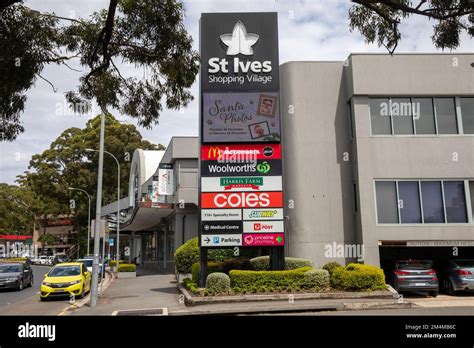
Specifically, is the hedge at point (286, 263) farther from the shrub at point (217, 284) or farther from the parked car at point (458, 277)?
the parked car at point (458, 277)

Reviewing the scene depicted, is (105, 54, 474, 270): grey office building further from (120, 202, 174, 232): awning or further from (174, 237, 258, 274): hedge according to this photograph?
(120, 202, 174, 232): awning

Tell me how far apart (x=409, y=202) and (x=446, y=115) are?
13.8 feet

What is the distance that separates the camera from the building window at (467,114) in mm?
20203

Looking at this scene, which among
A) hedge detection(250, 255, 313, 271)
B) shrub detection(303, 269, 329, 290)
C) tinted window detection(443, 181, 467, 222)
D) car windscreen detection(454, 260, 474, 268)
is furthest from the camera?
tinted window detection(443, 181, 467, 222)

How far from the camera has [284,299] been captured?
15.1 metres

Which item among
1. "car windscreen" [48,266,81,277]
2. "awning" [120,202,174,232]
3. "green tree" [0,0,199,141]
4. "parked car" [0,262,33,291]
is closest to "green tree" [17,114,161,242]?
"awning" [120,202,174,232]

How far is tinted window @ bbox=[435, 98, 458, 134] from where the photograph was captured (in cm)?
2012

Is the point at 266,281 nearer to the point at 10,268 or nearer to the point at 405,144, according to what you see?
the point at 405,144

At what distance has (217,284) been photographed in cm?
1565

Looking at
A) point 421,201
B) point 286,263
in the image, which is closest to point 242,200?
point 286,263

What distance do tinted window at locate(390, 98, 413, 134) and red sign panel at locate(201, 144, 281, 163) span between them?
6.01m

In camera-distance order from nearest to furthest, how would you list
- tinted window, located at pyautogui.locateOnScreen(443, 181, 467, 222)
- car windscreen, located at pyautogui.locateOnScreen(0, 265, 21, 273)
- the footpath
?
1. the footpath
2. tinted window, located at pyautogui.locateOnScreen(443, 181, 467, 222)
3. car windscreen, located at pyautogui.locateOnScreen(0, 265, 21, 273)
